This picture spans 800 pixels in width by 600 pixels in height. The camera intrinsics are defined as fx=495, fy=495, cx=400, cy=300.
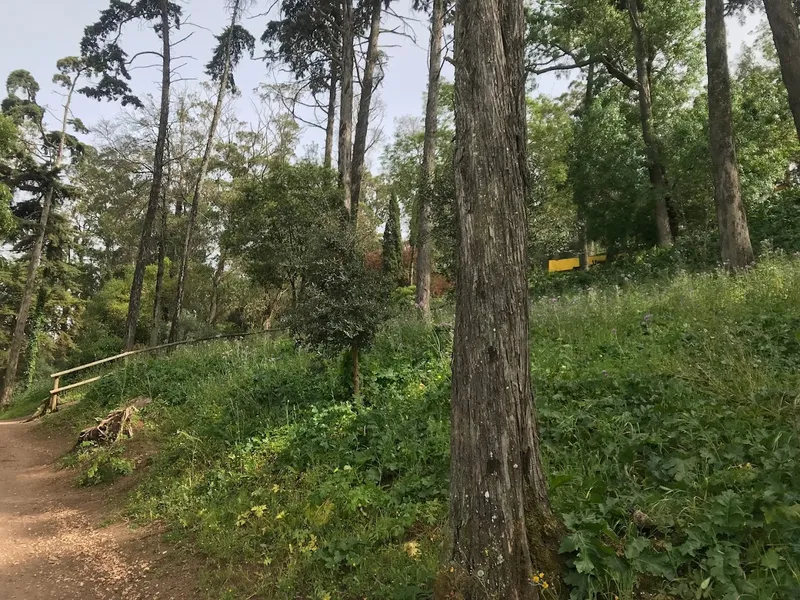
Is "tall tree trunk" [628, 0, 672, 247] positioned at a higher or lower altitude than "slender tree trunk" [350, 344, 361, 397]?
higher

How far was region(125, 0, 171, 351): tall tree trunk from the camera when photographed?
14617mm

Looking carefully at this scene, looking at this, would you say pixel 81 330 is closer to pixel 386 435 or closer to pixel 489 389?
pixel 386 435

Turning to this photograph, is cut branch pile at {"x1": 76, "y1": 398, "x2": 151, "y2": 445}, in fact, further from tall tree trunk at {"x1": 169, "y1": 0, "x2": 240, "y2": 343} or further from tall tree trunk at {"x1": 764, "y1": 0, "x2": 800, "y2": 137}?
tall tree trunk at {"x1": 764, "y1": 0, "x2": 800, "y2": 137}

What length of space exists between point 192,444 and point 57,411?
7455mm

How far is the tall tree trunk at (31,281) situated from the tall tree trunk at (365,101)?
13953 millimetres

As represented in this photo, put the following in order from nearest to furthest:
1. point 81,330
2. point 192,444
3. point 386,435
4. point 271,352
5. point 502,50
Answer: point 502,50 → point 386,435 → point 192,444 → point 271,352 → point 81,330

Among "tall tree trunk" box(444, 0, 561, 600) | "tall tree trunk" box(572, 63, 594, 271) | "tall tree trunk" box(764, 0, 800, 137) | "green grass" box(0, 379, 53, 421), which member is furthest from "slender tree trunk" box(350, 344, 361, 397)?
"green grass" box(0, 379, 53, 421)

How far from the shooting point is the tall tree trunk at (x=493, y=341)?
95.4 inches

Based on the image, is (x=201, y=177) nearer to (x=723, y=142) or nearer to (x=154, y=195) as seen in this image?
(x=154, y=195)

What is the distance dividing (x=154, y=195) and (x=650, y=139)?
15311mm

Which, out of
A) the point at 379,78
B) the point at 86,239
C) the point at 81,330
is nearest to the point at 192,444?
the point at 379,78

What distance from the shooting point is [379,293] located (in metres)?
6.54

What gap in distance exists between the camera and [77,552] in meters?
4.69

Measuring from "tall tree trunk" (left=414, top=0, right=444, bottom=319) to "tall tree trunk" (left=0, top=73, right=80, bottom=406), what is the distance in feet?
53.4
